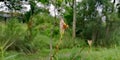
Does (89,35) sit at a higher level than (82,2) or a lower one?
lower

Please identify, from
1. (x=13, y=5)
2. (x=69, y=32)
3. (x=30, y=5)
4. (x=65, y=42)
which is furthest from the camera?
(x=69, y=32)

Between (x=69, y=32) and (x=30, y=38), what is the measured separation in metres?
4.98

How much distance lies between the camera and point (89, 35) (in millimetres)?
16406

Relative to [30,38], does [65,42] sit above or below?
below

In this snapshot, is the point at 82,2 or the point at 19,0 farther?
the point at 82,2

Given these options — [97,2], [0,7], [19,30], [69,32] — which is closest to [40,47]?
[19,30]

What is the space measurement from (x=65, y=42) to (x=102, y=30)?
2.92m

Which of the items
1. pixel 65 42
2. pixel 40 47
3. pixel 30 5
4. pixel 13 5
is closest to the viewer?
pixel 13 5

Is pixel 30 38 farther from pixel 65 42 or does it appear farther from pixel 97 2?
pixel 97 2

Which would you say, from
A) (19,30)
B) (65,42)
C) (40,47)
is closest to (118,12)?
(65,42)

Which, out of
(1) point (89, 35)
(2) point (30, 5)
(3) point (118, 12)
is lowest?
(1) point (89, 35)

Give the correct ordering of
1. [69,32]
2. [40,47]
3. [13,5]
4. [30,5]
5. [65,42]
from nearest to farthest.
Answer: [13,5]
[30,5]
[40,47]
[65,42]
[69,32]

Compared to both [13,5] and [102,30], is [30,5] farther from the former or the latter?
[102,30]

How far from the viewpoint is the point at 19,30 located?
10750 mm
